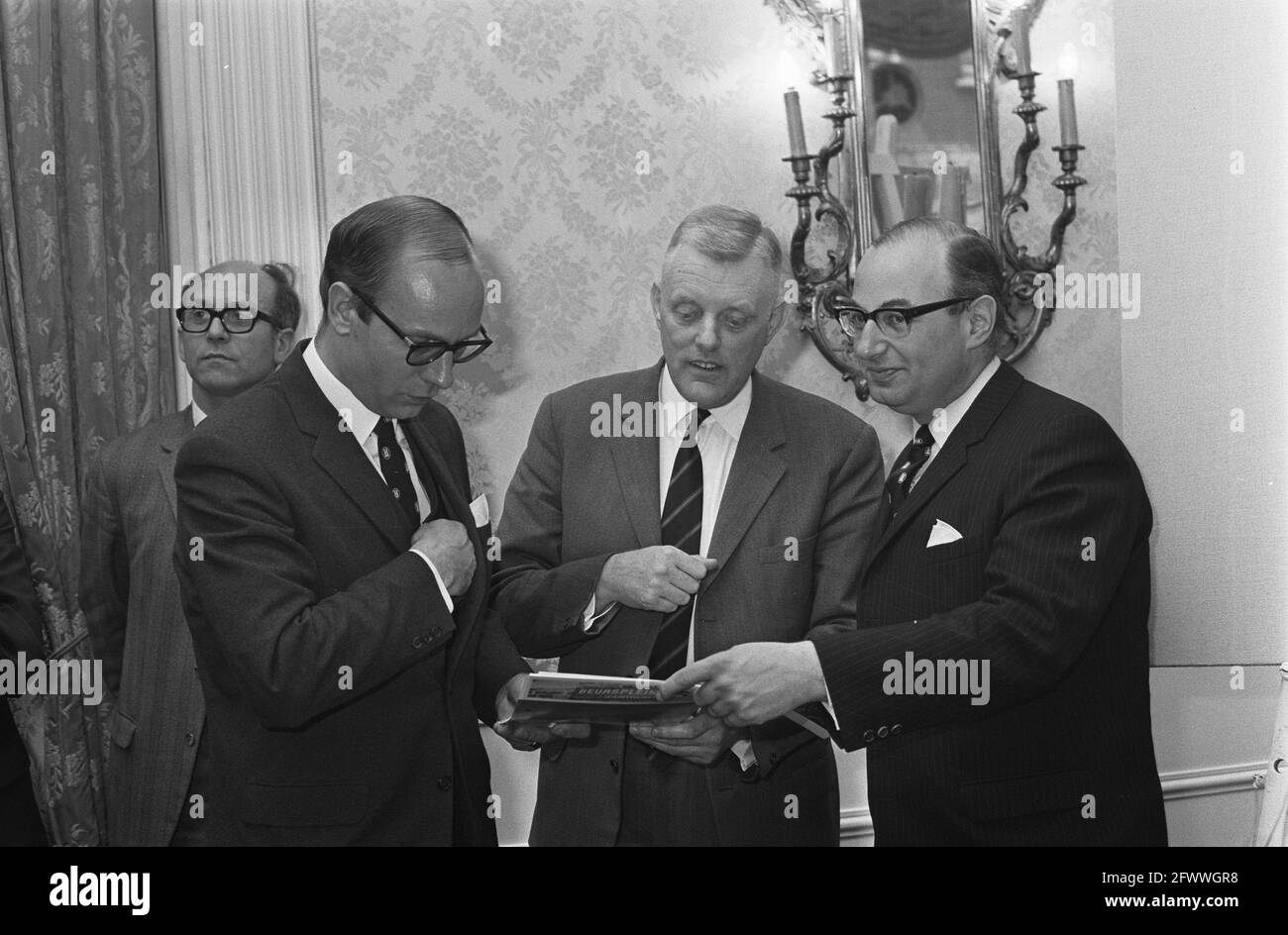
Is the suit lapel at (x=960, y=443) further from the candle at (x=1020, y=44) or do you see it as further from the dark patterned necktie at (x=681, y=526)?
the candle at (x=1020, y=44)

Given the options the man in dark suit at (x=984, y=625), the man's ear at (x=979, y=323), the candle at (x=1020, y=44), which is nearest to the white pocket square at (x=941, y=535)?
the man in dark suit at (x=984, y=625)

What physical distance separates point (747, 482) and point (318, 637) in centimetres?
109

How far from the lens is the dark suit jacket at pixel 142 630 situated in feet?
9.86

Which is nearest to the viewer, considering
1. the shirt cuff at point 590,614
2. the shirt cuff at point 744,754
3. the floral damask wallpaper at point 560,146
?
the shirt cuff at point 744,754

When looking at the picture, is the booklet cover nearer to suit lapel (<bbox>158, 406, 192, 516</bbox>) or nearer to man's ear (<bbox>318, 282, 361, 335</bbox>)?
man's ear (<bbox>318, 282, 361, 335</bbox>)

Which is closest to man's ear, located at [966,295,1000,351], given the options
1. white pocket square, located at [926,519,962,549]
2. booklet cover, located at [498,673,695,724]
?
white pocket square, located at [926,519,962,549]

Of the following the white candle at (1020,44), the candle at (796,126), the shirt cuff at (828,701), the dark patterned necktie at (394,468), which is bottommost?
the shirt cuff at (828,701)

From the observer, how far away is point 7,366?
309cm

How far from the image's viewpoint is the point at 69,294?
3.14 meters

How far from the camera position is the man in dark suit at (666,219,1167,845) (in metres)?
2.52

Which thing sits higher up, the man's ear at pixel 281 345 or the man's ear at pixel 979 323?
the man's ear at pixel 281 345

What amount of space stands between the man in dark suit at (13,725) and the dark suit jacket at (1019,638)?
1.56 m

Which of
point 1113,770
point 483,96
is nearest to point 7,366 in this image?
point 483,96

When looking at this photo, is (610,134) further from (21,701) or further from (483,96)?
(21,701)
